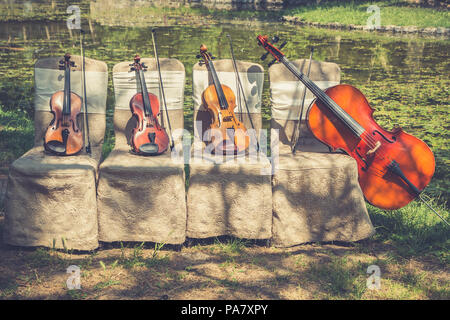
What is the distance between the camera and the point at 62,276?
9.35 ft

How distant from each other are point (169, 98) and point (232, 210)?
1.08 meters

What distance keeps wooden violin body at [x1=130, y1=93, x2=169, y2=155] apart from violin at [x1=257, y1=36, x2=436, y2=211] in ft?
3.41

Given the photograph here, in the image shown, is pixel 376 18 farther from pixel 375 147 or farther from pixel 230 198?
pixel 230 198

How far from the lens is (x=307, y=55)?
8922 mm

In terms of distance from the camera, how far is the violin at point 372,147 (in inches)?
130

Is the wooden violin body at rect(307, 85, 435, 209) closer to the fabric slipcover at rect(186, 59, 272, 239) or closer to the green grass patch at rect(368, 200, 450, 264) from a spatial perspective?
the green grass patch at rect(368, 200, 450, 264)

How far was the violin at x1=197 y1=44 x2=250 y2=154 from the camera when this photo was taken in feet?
11.1

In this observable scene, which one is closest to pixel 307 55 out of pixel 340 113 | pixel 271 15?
pixel 340 113

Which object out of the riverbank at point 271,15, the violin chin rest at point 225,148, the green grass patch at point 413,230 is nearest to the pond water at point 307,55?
the green grass patch at point 413,230

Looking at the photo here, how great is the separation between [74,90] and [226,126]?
1190 mm

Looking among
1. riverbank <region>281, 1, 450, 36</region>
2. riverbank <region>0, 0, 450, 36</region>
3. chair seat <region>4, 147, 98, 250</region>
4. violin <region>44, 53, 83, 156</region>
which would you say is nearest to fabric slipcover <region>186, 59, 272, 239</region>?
chair seat <region>4, 147, 98, 250</region>

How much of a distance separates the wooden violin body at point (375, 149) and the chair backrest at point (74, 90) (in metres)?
1.59

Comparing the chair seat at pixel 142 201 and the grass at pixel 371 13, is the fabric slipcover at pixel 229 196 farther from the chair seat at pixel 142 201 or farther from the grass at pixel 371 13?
the grass at pixel 371 13
